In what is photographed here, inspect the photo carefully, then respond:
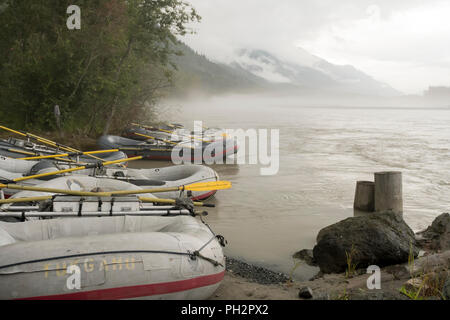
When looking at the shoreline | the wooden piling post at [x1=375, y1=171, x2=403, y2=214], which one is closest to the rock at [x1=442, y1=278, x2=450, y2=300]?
the shoreline

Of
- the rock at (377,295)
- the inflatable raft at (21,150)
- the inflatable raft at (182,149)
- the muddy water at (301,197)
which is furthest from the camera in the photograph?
the inflatable raft at (182,149)

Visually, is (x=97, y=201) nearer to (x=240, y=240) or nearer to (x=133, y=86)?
(x=240, y=240)

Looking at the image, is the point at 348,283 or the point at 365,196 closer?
the point at 348,283

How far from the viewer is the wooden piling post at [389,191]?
277 inches

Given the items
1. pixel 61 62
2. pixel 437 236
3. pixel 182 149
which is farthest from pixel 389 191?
pixel 61 62

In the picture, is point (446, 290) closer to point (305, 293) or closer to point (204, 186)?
point (305, 293)

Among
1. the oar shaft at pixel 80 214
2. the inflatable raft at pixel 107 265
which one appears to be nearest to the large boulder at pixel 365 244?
the inflatable raft at pixel 107 265

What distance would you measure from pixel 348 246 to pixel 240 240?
5.91 feet

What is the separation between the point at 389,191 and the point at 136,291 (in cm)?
491

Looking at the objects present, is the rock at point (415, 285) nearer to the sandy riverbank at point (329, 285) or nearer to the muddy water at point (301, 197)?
the sandy riverbank at point (329, 285)

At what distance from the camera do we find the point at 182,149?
13.8 meters

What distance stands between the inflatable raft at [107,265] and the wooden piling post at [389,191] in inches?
153

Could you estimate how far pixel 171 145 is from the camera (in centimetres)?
1402
